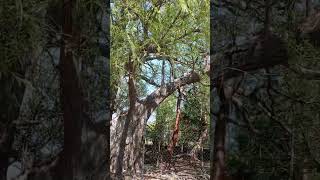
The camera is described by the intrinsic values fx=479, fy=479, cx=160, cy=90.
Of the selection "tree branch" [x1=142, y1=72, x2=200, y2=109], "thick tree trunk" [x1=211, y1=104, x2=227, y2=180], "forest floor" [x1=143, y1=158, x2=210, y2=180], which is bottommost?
"forest floor" [x1=143, y1=158, x2=210, y2=180]

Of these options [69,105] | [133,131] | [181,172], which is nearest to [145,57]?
[133,131]

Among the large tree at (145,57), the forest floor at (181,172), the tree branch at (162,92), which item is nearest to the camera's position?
the large tree at (145,57)

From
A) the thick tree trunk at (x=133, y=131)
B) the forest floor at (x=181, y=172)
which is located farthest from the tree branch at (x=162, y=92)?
the forest floor at (x=181, y=172)

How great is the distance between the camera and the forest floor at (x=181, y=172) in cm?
510

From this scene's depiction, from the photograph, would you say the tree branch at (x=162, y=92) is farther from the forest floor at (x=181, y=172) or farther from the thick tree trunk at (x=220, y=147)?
the thick tree trunk at (x=220, y=147)

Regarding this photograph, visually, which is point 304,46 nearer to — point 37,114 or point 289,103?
point 289,103

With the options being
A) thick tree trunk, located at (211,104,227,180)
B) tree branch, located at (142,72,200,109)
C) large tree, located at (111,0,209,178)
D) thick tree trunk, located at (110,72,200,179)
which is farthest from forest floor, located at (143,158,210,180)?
thick tree trunk, located at (211,104,227,180)

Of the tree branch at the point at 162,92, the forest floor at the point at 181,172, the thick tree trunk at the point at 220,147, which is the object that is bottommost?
the forest floor at the point at 181,172

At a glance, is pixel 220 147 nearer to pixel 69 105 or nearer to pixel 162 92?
pixel 69 105

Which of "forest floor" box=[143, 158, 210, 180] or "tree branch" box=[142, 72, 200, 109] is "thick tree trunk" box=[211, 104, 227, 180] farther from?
"forest floor" box=[143, 158, 210, 180]

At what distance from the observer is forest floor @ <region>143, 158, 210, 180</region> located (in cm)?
510

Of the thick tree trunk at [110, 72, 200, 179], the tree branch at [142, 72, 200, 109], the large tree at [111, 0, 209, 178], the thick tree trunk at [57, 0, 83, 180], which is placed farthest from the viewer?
the tree branch at [142, 72, 200, 109]

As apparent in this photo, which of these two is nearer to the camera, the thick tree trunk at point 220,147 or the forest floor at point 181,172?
the thick tree trunk at point 220,147

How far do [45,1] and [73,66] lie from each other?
0.88 feet
